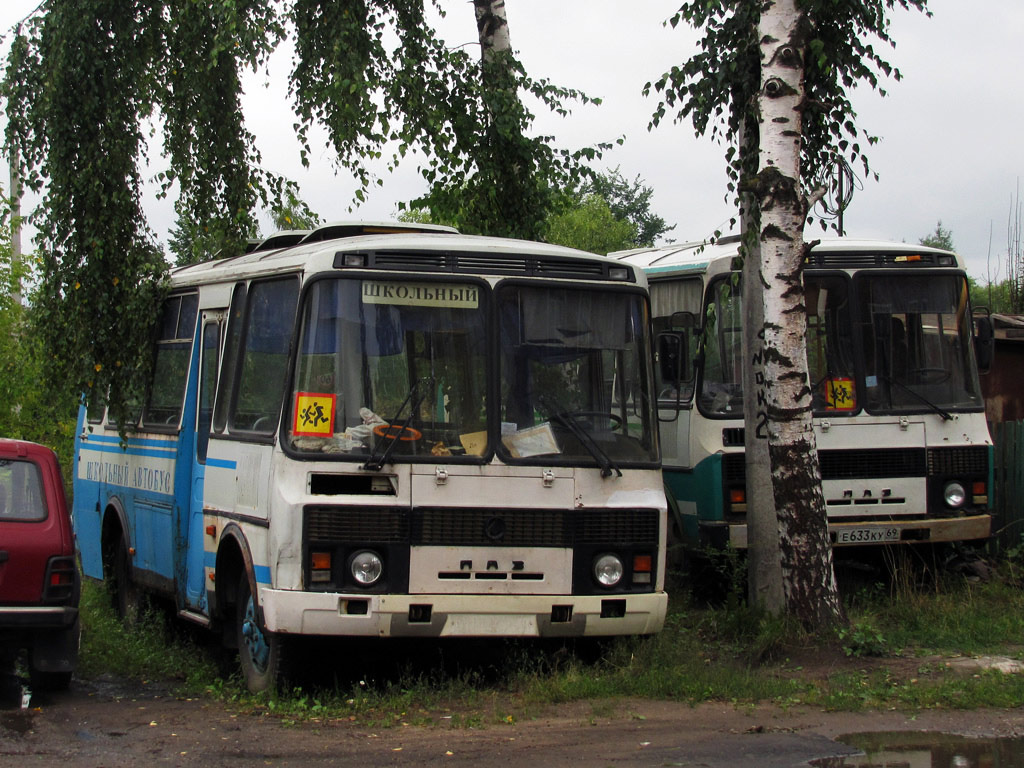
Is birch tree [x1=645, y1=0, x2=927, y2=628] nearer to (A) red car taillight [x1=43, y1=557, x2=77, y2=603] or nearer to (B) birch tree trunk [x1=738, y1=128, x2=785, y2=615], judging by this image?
(B) birch tree trunk [x1=738, y1=128, x2=785, y2=615]

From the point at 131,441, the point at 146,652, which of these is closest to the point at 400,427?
the point at 146,652

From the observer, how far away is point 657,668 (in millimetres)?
8367

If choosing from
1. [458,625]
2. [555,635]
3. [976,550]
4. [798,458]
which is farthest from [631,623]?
[976,550]

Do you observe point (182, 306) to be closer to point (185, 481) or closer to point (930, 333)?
point (185, 481)

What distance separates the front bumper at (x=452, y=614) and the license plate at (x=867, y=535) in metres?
3.59

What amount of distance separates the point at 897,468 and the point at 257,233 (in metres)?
9.09

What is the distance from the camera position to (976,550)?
1243 cm

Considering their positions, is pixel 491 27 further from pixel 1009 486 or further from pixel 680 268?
pixel 1009 486

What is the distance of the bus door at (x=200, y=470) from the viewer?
9.46 meters

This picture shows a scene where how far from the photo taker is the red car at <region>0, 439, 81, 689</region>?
26.6ft

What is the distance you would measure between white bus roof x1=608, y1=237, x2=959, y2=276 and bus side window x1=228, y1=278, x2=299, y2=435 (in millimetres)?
3749

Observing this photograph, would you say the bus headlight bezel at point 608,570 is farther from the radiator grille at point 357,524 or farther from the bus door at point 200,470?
the bus door at point 200,470

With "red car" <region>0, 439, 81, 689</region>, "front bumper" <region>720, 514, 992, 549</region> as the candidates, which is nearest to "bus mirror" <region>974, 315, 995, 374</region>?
"front bumper" <region>720, 514, 992, 549</region>

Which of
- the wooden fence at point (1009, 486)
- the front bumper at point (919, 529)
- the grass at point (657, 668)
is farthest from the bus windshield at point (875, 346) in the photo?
the wooden fence at point (1009, 486)
